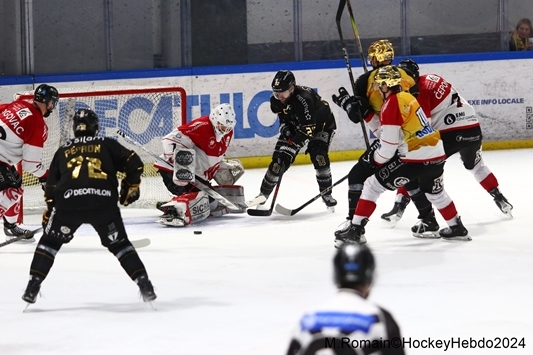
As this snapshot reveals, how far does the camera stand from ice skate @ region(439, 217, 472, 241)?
585 centimetres

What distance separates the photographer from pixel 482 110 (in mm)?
9578

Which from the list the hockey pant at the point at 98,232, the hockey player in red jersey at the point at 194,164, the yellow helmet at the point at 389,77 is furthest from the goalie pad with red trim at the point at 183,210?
the hockey pant at the point at 98,232

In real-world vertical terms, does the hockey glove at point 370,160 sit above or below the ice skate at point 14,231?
above

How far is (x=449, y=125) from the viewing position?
6348 mm

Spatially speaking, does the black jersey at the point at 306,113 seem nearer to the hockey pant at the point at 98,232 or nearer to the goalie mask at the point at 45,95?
the goalie mask at the point at 45,95

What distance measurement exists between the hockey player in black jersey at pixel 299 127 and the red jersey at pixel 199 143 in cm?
38

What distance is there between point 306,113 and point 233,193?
777mm

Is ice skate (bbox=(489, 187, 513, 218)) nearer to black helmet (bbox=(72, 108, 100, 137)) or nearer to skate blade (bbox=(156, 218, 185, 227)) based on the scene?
skate blade (bbox=(156, 218, 185, 227))

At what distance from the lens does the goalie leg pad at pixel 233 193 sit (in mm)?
7156

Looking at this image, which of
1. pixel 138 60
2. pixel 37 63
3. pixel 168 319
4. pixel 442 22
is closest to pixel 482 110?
pixel 442 22

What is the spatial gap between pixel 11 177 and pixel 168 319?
2.23m

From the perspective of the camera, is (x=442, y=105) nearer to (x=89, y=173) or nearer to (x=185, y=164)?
(x=185, y=164)

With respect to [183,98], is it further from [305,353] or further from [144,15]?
[305,353]

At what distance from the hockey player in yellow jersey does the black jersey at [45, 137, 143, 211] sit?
1557 mm
